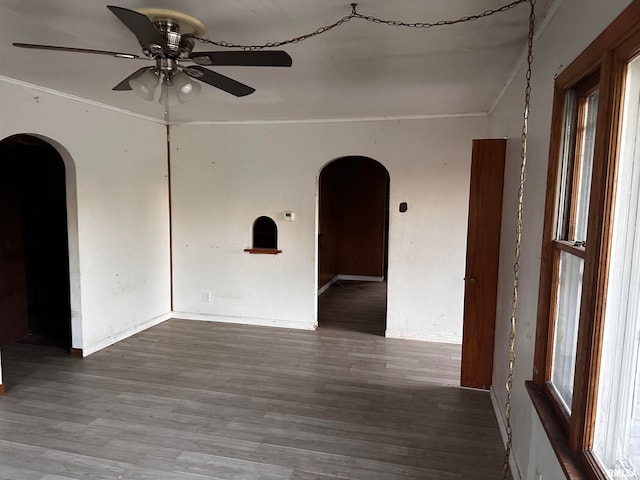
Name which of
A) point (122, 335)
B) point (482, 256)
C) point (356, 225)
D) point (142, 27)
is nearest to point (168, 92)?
point (142, 27)

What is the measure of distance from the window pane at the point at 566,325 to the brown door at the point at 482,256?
1440 millimetres

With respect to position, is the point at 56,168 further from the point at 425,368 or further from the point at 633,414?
the point at 633,414

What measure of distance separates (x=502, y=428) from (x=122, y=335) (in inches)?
147

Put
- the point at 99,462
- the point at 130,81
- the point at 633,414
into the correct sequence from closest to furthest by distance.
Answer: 1. the point at 633,414
2. the point at 130,81
3. the point at 99,462

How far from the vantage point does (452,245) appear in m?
4.48

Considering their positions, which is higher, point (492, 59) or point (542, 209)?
point (492, 59)

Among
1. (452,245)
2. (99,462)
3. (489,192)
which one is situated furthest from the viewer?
(452,245)

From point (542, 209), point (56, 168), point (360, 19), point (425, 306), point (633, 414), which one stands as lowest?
point (425, 306)

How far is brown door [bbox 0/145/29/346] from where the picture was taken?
4.35m

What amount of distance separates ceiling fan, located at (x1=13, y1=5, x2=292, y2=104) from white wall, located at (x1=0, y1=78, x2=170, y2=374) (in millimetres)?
1837

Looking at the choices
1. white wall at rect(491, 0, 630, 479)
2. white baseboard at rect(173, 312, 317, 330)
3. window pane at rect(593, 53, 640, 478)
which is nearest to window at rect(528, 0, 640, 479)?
window pane at rect(593, 53, 640, 478)

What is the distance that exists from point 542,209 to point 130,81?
2055 mm

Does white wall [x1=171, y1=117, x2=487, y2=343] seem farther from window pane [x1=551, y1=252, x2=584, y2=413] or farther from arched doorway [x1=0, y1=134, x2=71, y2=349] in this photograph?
window pane [x1=551, y1=252, x2=584, y2=413]

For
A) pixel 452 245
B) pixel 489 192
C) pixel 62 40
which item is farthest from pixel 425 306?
pixel 62 40
